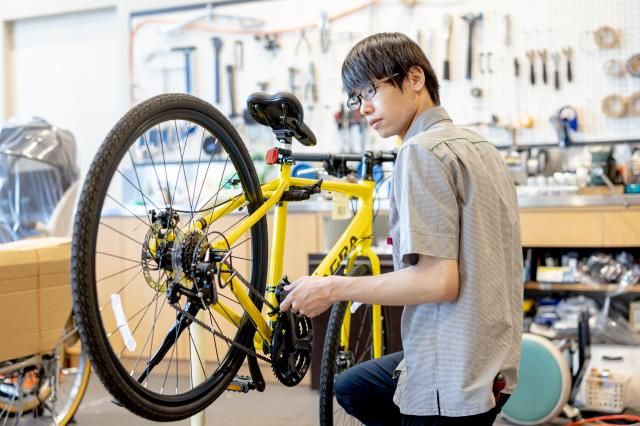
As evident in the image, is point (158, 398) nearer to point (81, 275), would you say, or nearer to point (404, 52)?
point (81, 275)

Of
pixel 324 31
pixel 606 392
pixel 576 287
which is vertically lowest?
pixel 606 392

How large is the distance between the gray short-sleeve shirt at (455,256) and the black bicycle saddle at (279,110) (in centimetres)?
34

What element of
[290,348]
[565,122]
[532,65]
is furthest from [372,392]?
[532,65]

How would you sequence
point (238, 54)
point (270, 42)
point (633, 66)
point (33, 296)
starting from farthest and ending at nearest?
point (238, 54)
point (270, 42)
point (633, 66)
point (33, 296)

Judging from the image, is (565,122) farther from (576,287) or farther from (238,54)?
(238,54)

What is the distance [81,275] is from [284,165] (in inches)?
24.3

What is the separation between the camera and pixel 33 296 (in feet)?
7.94

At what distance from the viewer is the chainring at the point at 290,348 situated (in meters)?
1.63

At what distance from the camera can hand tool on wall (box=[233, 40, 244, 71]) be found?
458 centimetres

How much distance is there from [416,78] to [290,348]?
65 centimetres

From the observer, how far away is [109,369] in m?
A: 1.23

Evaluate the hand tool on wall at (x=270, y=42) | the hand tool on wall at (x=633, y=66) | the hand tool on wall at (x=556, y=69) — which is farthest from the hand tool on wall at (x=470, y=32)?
the hand tool on wall at (x=270, y=42)

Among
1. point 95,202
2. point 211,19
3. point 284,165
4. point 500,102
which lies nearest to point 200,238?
point 95,202

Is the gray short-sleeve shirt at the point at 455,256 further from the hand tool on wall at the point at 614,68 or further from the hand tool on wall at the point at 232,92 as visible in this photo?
the hand tool on wall at the point at 232,92
